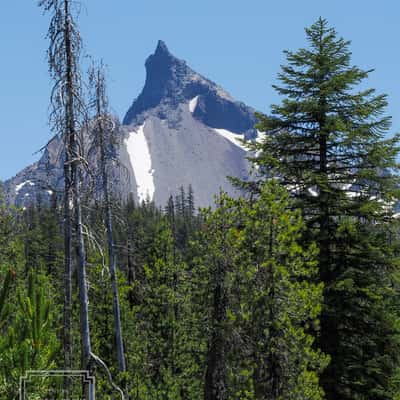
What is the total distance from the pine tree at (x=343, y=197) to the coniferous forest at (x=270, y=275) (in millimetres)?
48

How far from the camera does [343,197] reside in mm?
19859

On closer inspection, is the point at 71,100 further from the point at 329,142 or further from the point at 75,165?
the point at 329,142

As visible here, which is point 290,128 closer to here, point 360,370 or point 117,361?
point 360,370

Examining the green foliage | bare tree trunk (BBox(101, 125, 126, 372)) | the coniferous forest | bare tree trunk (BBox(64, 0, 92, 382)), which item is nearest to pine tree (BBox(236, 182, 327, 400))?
the coniferous forest

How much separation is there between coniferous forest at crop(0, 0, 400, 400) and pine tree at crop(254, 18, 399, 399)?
48mm

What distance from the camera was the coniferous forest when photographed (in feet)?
43.7

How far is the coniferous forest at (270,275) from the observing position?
1331 cm

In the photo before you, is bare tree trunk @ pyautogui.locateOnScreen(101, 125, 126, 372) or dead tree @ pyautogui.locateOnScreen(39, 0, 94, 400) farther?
bare tree trunk @ pyautogui.locateOnScreen(101, 125, 126, 372)

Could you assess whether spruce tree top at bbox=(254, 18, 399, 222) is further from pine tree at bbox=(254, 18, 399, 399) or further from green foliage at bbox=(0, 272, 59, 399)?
green foliage at bbox=(0, 272, 59, 399)

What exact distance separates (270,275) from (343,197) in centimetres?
448

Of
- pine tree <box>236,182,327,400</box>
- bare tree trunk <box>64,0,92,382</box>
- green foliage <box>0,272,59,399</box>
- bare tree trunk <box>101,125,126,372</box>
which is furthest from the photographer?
bare tree trunk <box>101,125,126,372</box>

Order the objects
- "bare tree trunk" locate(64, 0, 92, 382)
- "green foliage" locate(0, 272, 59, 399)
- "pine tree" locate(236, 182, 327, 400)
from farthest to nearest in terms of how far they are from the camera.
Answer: "pine tree" locate(236, 182, 327, 400) < "green foliage" locate(0, 272, 59, 399) < "bare tree trunk" locate(64, 0, 92, 382)

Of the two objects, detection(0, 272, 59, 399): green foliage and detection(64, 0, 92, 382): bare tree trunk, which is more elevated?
detection(64, 0, 92, 382): bare tree trunk

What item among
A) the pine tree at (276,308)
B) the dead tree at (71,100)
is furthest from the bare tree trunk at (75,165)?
the pine tree at (276,308)
